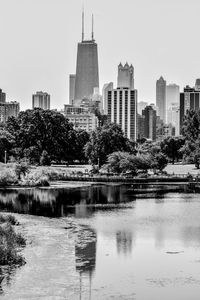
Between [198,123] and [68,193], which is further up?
[198,123]

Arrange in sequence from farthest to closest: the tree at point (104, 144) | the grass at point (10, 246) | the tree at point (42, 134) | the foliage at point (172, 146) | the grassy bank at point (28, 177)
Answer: the foliage at point (172, 146) → the tree at point (42, 134) → the tree at point (104, 144) → the grassy bank at point (28, 177) → the grass at point (10, 246)

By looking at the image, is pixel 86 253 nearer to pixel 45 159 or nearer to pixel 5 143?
pixel 45 159

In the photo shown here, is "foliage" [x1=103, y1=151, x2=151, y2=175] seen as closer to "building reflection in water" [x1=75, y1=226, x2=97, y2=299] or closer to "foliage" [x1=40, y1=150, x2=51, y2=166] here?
"foliage" [x1=40, y1=150, x2=51, y2=166]

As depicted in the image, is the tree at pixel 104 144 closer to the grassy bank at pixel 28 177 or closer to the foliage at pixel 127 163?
the foliage at pixel 127 163

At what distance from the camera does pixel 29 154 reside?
458ft

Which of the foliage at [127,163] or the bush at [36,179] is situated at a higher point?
the foliage at [127,163]

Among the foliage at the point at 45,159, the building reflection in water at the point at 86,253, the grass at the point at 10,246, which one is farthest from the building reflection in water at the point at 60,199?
the foliage at the point at 45,159

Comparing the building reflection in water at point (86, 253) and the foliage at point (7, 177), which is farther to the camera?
the foliage at point (7, 177)

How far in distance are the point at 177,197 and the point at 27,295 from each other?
5275 centimetres

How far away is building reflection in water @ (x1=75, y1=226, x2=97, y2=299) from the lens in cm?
3928

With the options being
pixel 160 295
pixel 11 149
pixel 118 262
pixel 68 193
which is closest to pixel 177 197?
pixel 68 193

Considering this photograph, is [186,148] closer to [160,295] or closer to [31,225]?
[31,225]

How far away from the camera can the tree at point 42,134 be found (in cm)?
14575

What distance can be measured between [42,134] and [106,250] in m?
102
